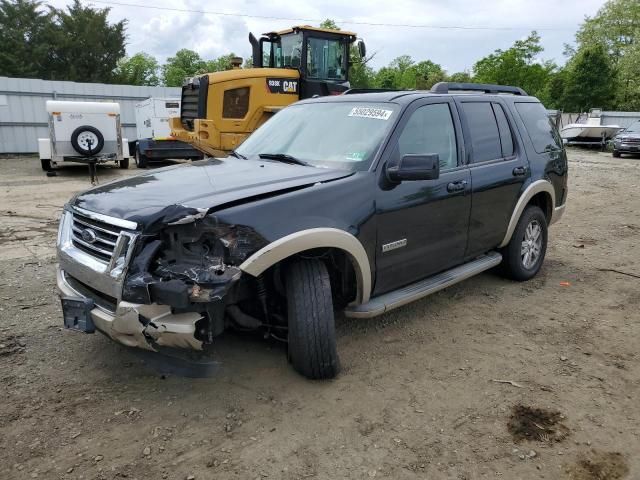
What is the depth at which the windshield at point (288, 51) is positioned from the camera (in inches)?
427

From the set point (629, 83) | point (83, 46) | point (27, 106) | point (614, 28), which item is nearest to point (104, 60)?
point (83, 46)

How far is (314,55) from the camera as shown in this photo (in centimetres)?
1088

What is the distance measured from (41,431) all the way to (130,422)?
478 millimetres

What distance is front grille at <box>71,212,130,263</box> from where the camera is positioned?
10.2ft

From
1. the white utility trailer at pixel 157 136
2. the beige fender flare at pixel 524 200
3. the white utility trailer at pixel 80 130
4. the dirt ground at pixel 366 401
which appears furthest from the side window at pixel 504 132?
the white utility trailer at pixel 80 130

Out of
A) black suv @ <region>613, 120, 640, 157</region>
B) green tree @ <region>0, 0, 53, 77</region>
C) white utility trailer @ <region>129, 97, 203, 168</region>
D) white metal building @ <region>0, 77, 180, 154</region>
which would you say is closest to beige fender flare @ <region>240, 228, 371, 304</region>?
white utility trailer @ <region>129, 97, 203, 168</region>

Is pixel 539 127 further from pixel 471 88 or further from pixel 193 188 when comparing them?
pixel 193 188

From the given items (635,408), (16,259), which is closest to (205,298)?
(635,408)

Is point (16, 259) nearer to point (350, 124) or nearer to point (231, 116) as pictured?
point (350, 124)

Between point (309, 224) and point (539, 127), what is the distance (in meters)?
3.53

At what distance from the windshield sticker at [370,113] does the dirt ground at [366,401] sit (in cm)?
172

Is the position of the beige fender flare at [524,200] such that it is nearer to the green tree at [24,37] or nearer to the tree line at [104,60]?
the tree line at [104,60]

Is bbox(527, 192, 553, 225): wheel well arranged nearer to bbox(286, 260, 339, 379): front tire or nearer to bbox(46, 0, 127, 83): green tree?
bbox(286, 260, 339, 379): front tire

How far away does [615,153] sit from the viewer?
21688 mm
